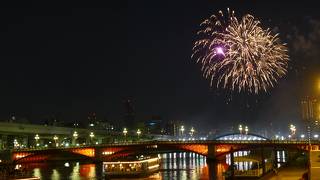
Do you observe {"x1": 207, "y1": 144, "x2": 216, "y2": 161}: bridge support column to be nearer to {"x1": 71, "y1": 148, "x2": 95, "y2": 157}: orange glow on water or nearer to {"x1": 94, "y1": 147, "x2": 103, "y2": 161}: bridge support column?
{"x1": 94, "y1": 147, "x2": 103, "y2": 161}: bridge support column

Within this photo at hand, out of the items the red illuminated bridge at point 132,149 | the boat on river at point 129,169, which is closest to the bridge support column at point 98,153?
the red illuminated bridge at point 132,149

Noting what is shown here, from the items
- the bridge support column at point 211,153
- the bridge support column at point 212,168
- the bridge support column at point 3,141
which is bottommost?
the bridge support column at point 212,168

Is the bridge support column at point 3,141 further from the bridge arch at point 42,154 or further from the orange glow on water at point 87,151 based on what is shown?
the orange glow on water at point 87,151

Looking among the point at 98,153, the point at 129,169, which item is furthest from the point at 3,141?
the point at 129,169

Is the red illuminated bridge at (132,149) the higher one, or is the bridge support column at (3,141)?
the bridge support column at (3,141)

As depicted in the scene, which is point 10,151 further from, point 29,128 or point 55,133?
point 55,133

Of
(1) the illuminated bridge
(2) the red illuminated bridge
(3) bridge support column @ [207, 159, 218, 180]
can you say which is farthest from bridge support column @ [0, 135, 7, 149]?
(3) bridge support column @ [207, 159, 218, 180]

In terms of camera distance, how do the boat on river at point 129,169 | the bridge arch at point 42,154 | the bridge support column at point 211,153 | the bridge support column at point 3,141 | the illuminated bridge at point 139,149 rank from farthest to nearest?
the bridge support column at point 3,141
the bridge arch at point 42,154
the bridge support column at point 211,153
the illuminated bridge at point 139,149
the boat on river at point 129,169

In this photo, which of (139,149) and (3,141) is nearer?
(139,149)

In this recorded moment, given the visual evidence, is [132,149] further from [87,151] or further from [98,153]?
[87,151]

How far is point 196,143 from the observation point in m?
135

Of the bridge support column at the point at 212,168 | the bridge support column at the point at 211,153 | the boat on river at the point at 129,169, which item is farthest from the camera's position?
the bridge support column at the point at 211,153

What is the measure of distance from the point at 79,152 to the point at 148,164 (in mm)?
32525

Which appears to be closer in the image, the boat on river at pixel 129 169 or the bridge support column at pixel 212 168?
the bridge support column at pixel 212 168
